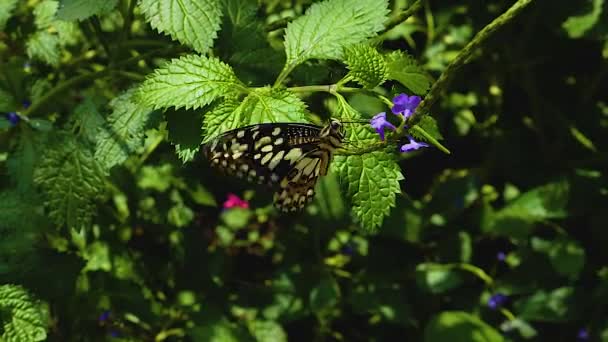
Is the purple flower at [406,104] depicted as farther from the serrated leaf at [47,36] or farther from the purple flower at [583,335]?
the purple flower at [583,335]

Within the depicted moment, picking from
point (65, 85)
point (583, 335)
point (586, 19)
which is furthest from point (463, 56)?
point (583, 335)

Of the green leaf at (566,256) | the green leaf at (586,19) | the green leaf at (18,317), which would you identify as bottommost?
the green leaf at (566,256)

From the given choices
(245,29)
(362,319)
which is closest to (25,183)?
(245,29)

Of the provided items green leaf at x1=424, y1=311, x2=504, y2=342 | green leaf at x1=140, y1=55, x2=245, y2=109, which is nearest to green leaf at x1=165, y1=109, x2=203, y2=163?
green leaf at x1=140, y1=55, x2=245, y2=109

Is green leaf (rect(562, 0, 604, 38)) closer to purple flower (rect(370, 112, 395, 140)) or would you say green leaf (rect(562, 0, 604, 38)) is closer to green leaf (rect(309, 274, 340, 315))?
green leaf (rect(309, 274, 340, 315))

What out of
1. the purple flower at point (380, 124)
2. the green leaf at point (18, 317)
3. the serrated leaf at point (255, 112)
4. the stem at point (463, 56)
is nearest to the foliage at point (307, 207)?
the green leaf at point (18, 317)

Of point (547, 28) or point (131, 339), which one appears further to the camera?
point (547, 28)

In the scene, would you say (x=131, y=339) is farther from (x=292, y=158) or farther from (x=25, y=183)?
(x=292, y=158)
